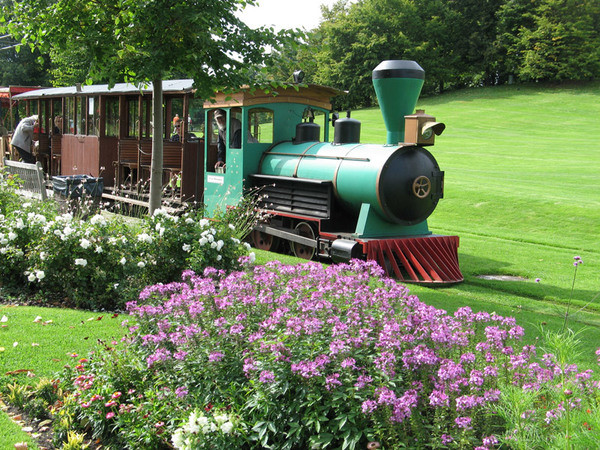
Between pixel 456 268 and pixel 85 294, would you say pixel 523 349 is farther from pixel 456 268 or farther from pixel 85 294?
pixel 456 268

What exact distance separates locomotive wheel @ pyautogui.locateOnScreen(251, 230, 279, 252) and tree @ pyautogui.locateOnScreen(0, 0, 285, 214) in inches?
153

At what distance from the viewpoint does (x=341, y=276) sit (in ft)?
15.9

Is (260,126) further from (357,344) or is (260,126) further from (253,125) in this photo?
(357,344)

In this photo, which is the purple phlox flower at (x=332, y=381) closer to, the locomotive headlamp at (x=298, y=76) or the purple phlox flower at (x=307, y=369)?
the purple phlox flower at (x=307, y=369)

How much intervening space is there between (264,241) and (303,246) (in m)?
1.14

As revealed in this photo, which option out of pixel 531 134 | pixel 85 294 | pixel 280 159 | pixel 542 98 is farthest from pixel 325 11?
pixel 85 294

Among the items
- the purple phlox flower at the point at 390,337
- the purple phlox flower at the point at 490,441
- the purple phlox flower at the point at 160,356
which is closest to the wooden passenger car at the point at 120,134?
the purple phlox flower at the point at 160,356

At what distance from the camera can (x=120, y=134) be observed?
1572 cm

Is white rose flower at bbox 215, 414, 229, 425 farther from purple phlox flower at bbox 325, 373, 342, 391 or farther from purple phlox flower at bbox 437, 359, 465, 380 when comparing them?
purple phlox flower at bbox 437, 359, 465, 380

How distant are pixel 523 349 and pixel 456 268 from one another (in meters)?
6.06

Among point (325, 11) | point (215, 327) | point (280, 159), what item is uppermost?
point (325, 11)

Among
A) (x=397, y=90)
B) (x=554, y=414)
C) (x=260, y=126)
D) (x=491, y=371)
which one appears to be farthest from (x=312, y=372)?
(x=260, y=126)

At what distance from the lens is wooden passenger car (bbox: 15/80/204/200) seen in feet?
44.4

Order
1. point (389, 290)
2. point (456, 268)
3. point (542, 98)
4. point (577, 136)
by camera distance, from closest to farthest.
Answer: point (389, 290) → point (456, 268) → point (577, 136) → point (542, 98)
